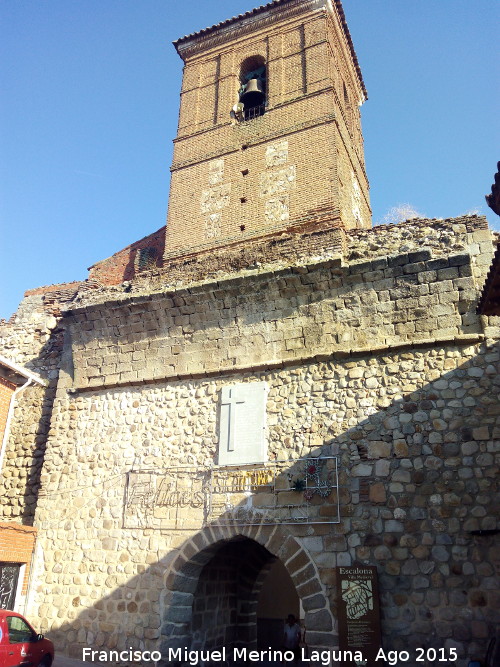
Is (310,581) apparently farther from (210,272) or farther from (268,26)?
(268,26)

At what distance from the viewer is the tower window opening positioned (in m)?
12.7

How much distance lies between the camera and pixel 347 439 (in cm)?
738

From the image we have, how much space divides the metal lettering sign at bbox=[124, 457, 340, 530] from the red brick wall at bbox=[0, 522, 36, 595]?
1.73 meters

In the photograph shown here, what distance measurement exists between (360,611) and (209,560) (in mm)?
2528

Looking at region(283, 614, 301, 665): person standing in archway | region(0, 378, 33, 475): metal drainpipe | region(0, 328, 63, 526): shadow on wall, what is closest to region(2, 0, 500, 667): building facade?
region(0, 328, 63, 526): shadow on wall

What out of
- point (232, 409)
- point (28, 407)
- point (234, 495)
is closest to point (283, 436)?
point (232, 409)

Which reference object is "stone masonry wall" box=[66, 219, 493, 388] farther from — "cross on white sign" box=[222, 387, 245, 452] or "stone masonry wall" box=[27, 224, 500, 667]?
"cross on white sign" box=[222, 387, 245, 452]

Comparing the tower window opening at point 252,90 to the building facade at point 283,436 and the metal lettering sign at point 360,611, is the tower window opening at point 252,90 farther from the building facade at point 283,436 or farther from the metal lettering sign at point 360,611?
the metal lettering sign at point 360,611

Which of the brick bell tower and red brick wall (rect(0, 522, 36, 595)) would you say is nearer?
red brick wall (rect(0, 522, 36, 595))

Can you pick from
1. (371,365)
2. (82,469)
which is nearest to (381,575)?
(371,365)

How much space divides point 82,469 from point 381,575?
5.03 metres

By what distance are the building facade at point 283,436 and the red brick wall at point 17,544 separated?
0.61ft

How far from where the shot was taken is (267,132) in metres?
11.7

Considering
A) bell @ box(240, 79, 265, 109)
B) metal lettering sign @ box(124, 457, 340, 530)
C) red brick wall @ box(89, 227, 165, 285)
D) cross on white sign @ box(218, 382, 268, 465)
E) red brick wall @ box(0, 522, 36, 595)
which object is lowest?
red brick wall @ box(0, 522, 36, 595)
